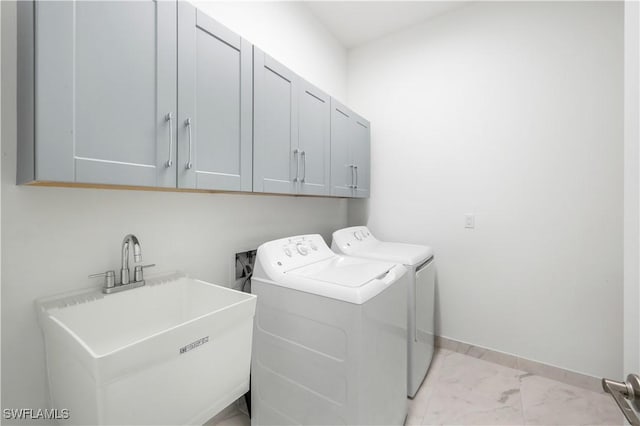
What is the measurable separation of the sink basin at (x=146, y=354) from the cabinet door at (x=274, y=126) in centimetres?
64

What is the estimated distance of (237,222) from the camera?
1.69m

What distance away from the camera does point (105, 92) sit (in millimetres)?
841

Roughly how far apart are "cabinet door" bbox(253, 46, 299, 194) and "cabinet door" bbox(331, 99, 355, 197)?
45cm

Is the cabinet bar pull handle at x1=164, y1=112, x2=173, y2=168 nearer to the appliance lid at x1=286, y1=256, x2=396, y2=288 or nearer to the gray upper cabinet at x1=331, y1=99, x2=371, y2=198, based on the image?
the appliance lid at x1=286, y1=256, x2=396, y2=288

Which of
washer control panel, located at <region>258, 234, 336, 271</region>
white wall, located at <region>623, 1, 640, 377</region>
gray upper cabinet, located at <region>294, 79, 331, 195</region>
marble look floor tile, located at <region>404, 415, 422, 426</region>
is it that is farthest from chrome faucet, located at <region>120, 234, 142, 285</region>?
marble look floor tile, located at <region>404, 415, 422, 426</region>

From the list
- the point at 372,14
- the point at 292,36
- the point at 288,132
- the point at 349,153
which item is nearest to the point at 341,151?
the point at 349,153

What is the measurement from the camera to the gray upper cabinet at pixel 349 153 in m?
2.06

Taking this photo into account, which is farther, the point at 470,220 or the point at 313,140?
the point at 470,220

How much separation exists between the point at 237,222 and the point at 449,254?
5.87 ft

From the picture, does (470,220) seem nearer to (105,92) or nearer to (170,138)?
(170,138)

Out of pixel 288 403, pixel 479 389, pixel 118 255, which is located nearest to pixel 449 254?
pixel 479 389

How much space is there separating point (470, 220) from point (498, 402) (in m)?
1.26

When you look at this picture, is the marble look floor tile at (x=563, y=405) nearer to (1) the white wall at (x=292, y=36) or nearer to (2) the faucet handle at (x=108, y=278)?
(2) the faucet handle at (x=108, y=278)

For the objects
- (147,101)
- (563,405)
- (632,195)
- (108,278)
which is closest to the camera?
(632,195)
